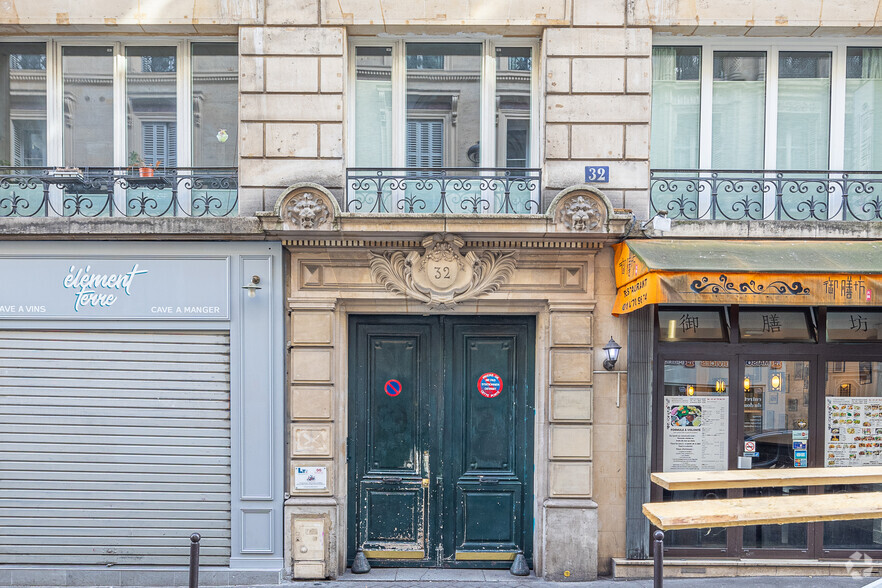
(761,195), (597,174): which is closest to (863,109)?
(761,195)

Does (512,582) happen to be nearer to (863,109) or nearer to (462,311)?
(462,311)

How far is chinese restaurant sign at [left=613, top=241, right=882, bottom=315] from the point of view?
6723mm

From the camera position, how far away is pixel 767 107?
8078 millimetres

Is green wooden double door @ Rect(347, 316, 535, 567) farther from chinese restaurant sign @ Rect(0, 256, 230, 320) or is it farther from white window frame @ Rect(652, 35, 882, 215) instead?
white window frame @ Rect(652, 35, 882, 215)

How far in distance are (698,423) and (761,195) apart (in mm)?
3068

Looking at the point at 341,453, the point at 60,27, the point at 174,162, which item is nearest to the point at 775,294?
the point at 341,453

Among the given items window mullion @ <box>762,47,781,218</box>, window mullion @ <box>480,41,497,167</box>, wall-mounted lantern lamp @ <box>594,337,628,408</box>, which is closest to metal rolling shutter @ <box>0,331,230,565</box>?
window mullion @ <box>480,41,497,167</box>

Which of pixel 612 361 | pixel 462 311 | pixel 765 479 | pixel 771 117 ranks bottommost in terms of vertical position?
pixel 765 479

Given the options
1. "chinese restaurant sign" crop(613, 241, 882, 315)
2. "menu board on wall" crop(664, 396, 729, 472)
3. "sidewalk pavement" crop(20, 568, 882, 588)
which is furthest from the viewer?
"menu board on wall" crop(664, 396, 729, 472)

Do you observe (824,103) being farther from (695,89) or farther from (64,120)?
(64,120)

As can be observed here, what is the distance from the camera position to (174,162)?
8172 mm

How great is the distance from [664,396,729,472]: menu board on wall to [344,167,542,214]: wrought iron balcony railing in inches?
126

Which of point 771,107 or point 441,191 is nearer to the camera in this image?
point 441,191

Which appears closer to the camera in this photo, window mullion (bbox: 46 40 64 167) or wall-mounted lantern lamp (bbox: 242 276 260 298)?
wall-mounted lantern lamp (bbox: 242 276 260 298)
